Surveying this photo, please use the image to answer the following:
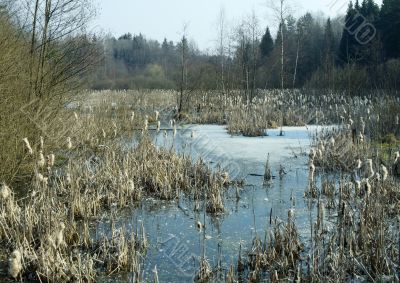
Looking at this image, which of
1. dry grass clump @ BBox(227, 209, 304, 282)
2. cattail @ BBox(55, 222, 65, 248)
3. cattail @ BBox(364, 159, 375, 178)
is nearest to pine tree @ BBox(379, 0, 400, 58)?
cattail @ BBox(364, 159, 375, 178)

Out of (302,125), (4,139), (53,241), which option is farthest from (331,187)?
(302,125)

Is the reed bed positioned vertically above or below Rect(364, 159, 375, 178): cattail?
below

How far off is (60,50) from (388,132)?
708 centimetres

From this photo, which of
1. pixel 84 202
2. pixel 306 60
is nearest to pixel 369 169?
pixel 84 202

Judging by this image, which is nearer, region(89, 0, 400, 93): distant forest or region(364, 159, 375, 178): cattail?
region(364, 159, 375, 178): cattail

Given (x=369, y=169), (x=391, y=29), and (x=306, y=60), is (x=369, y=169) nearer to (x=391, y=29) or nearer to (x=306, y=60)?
(x=391, y=29)

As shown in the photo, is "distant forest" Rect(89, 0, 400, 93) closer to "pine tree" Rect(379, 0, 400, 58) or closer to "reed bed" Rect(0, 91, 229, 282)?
"pine tree" Rect(379, 0, 400, 58)

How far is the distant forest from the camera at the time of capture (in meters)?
17.1

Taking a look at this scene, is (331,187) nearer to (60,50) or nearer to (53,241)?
(53,241)

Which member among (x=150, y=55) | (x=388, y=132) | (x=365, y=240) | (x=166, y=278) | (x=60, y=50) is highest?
(x=150, y=55)

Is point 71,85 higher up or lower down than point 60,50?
lower down

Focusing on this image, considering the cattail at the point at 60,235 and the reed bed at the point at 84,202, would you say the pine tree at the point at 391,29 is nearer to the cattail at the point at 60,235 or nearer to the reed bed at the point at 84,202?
the reed bed at the point at 84,202

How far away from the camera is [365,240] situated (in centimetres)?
384

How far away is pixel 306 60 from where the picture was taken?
111 feet
